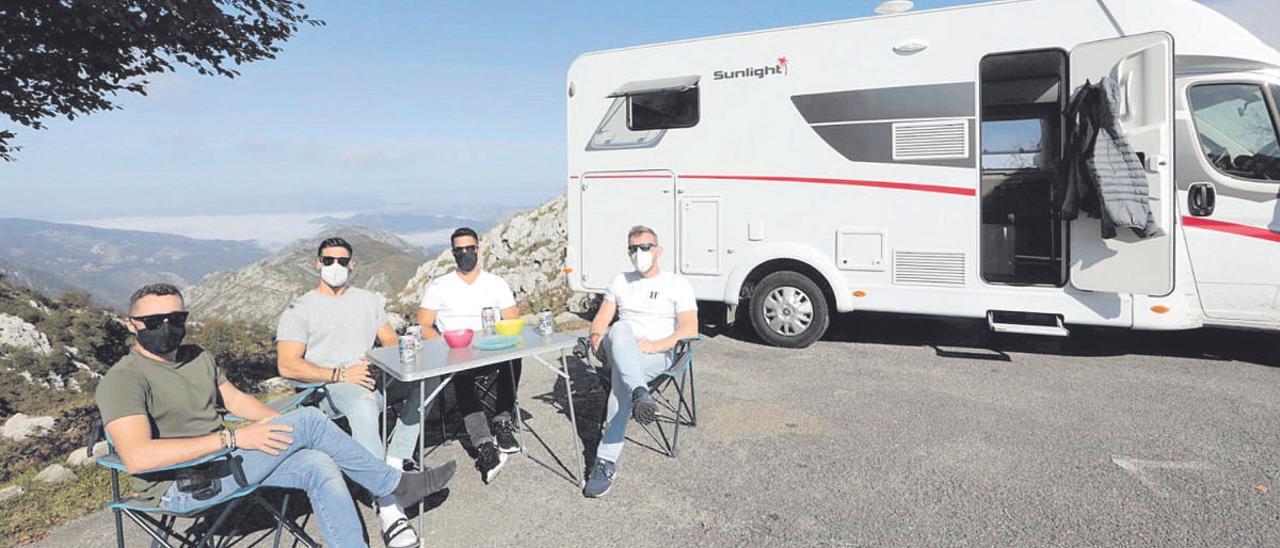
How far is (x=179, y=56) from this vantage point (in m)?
6.86

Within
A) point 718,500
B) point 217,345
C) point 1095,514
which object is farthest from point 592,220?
point 217,345

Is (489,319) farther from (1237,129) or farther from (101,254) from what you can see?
(101,254)

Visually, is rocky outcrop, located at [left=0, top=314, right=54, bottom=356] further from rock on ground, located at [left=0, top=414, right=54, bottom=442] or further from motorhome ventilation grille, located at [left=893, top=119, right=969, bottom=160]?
motorhome ventilation grille, located at [left=893, top=119, right=969, bottom=160]

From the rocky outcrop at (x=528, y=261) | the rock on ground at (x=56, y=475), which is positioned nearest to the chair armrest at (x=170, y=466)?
the rock on ground at (x=56, y=475)

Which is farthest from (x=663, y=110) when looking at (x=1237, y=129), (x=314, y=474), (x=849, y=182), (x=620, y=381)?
(x=314, y=474)

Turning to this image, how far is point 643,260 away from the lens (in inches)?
160

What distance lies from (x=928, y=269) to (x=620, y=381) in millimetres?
3554

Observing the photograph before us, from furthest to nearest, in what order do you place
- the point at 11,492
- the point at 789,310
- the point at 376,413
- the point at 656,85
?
the point at 656,85 < the point at 789,310 < the point at 11,492 < the point at 376,413

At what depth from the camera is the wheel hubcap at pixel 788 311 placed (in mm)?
6523

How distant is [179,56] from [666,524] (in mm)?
6768

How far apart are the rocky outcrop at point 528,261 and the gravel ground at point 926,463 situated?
17.3 feet

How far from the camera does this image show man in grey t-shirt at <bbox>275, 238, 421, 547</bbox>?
3346mm

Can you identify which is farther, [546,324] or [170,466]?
[546,324]

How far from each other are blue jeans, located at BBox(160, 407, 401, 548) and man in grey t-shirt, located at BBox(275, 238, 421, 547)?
1.66 feet
